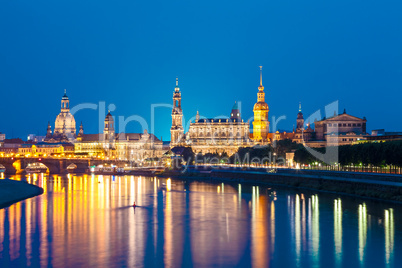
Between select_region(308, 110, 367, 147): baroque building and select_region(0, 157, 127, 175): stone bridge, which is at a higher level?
select_region(308, 110, 367, 147): baroque building

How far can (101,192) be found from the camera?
79.5 m

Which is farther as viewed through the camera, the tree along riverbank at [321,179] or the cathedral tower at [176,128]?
the cathedral tower at [176,128]

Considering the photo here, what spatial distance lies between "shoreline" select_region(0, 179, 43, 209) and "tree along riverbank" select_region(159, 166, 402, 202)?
33701 mm

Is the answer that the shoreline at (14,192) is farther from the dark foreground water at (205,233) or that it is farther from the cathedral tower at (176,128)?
the cathedral tower at (176,128)

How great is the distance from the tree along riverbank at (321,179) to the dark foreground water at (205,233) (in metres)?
1.62

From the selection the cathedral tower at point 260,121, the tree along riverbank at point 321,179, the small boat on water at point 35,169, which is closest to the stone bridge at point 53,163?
the small boat on water at point 35,169

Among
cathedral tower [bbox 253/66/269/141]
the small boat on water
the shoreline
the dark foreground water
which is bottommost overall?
the dark foreground water

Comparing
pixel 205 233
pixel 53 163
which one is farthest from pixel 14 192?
pixel 53 163

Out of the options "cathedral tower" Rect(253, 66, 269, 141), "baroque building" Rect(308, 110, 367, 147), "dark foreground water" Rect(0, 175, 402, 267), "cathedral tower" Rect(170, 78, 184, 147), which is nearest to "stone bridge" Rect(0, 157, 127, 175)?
"cathedral tower" Rect(170, 78, 184, 147)

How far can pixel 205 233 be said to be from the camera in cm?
4262

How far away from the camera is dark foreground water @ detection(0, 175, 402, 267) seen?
3388 centimetres

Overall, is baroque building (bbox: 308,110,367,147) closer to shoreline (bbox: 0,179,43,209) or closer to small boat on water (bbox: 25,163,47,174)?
shoreline (bbox: 0,179,43,209)

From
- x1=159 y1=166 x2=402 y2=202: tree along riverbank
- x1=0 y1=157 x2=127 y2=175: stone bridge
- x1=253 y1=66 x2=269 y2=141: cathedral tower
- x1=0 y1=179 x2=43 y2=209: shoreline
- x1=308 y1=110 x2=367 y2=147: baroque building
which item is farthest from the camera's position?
x1=253 y1=66 x2=269 y2=141: cathedral tower

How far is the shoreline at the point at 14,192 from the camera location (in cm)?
6301
